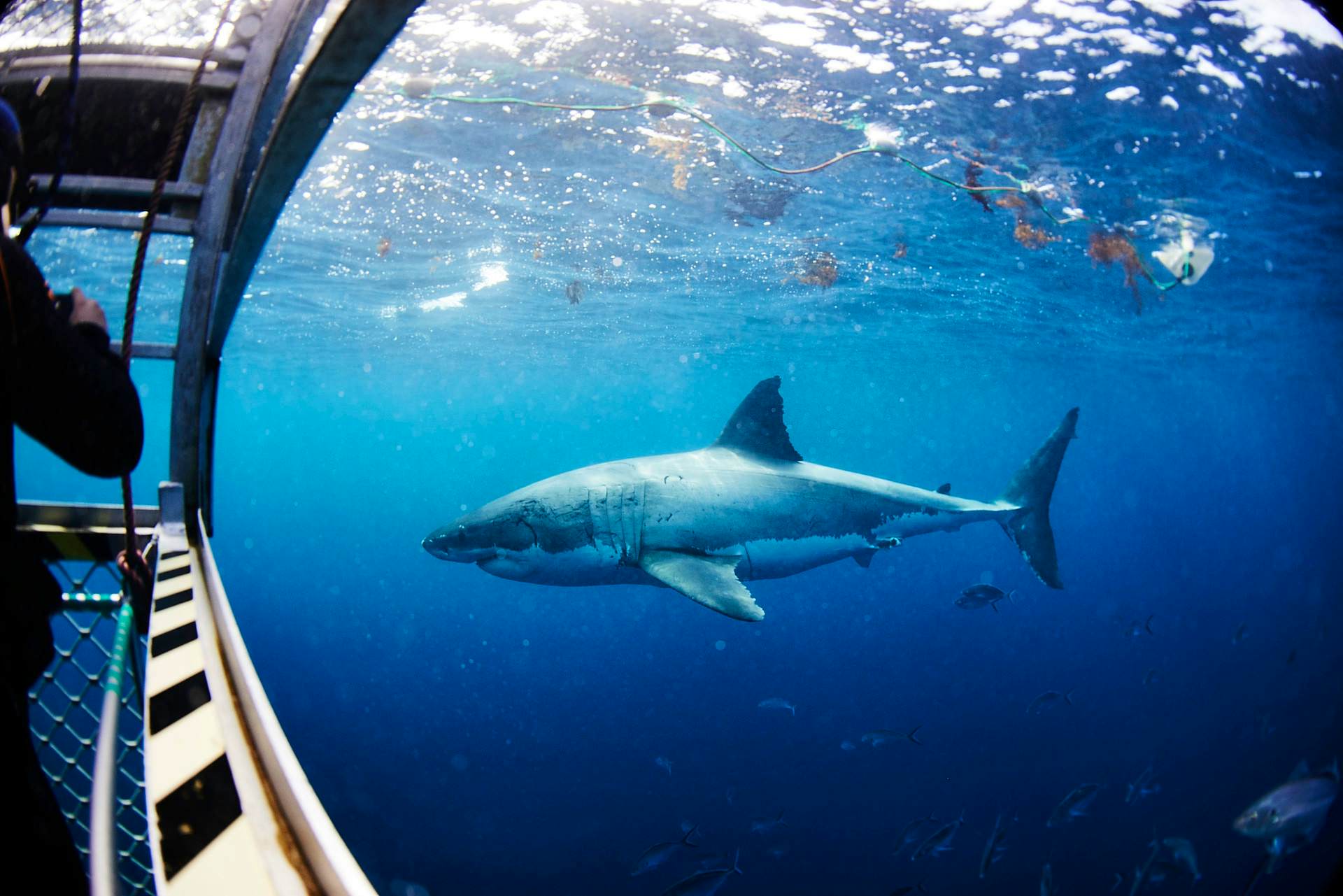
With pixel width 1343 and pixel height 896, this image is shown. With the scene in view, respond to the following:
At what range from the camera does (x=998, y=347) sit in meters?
A: 26.6

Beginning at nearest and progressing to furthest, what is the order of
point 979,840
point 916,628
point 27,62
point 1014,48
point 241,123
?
point 241,123 < point 27,62 < point 1014,48 < point 979,840 < point 916,628

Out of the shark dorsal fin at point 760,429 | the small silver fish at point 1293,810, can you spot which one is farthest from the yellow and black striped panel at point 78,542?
the small silver fish at point 1293,810

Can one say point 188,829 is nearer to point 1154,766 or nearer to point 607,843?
point 607,843

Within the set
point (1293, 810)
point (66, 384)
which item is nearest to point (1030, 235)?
point (1293, 810)

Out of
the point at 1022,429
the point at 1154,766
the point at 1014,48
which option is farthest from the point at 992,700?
the point at 1022,429

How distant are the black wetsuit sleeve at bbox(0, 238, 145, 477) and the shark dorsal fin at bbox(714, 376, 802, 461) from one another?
5.37m

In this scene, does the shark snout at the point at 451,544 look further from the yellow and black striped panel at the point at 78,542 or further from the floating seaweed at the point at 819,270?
the floating seaweed at the point at 819,270

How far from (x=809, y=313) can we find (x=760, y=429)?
15985 mm

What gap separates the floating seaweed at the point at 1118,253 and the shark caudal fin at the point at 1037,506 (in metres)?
8.09

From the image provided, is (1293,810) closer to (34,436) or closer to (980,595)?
(980,595)

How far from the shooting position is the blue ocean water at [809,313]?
8625mm

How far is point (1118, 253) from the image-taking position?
15.4m

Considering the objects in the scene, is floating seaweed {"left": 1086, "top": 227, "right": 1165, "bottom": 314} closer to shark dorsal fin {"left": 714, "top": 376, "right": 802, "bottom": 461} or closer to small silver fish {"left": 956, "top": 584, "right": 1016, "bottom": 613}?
small silver fish {"left": 956, "top": 584, "right": 1016, "bottom": 613}

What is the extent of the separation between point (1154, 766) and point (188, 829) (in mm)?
17783
